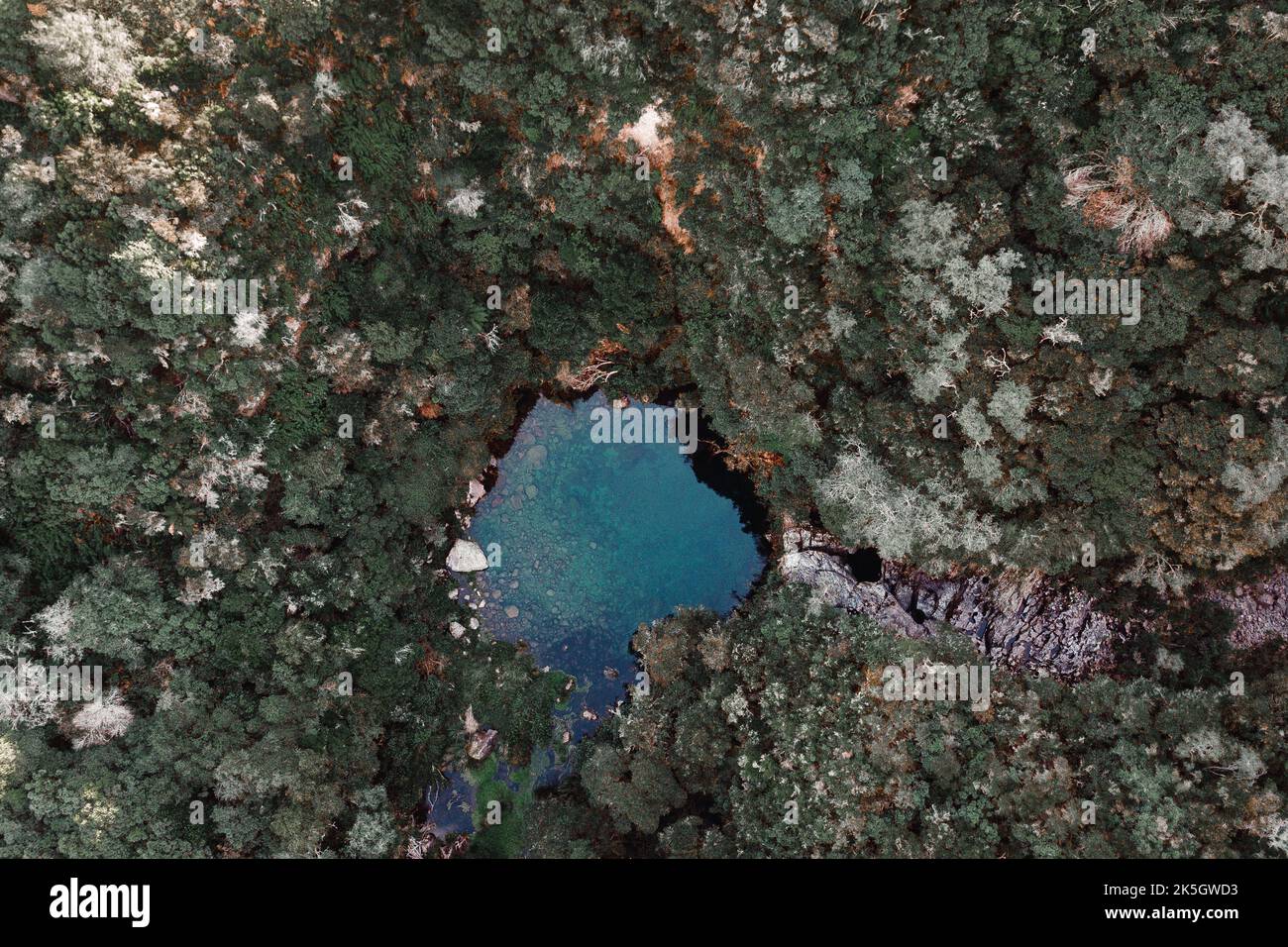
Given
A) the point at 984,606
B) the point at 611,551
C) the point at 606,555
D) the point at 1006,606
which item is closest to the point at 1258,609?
the point at 1006,606

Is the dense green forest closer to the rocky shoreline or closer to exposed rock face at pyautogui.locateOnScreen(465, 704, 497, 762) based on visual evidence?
the rocky shoreline

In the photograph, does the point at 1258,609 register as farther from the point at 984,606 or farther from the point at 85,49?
the point at 85,49

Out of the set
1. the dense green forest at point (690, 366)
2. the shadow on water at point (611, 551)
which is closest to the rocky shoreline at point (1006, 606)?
the dense green forest at point (690, 366)

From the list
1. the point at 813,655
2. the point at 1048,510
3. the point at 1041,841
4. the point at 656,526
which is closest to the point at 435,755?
the point at 656,526

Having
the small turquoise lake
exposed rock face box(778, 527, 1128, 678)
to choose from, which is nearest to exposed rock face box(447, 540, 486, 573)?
the small turquoise lake

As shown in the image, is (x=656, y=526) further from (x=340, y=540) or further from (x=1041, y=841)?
(x=1041, y=841)
